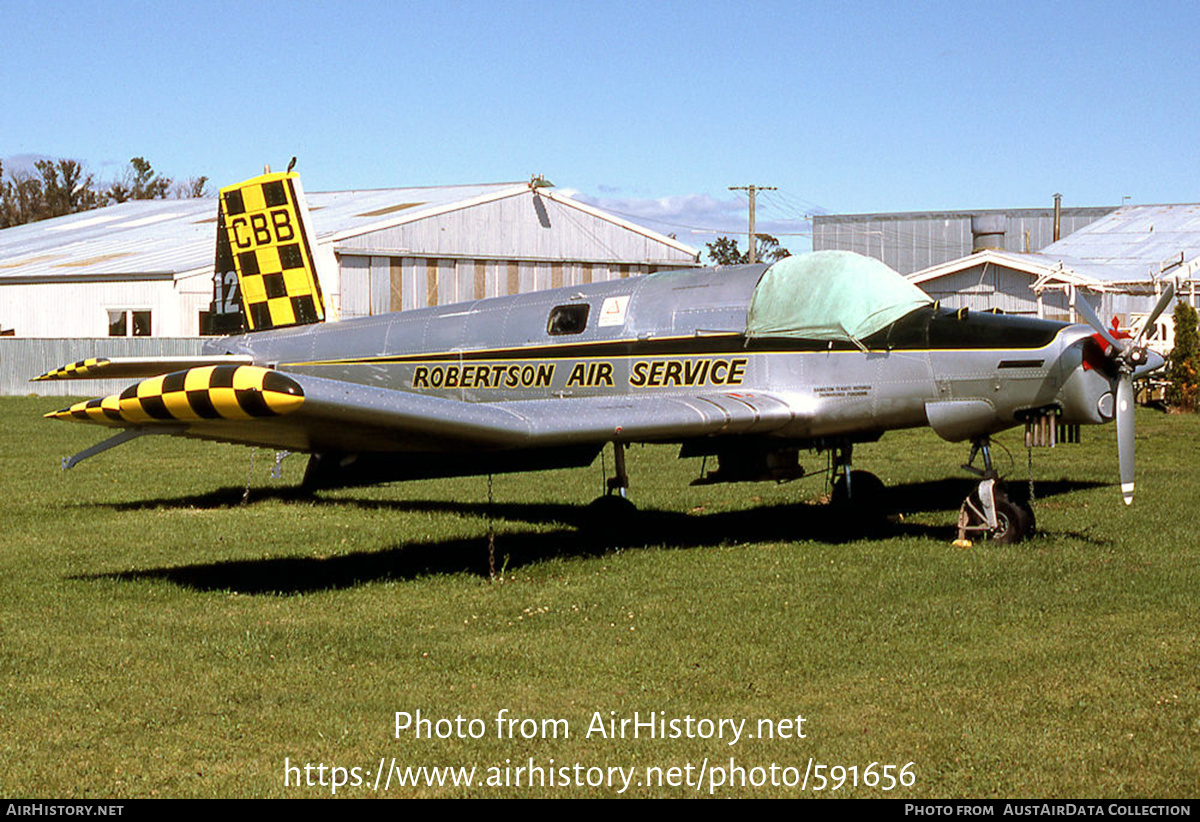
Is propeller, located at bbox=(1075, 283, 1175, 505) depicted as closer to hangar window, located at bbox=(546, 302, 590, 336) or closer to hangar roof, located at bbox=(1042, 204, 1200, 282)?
hangar window, located at bbox=(546, 302, 590, 336)

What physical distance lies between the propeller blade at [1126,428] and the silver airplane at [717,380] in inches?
0.9

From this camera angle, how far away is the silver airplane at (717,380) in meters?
10.3

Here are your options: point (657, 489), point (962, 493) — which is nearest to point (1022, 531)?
point (962, 493)

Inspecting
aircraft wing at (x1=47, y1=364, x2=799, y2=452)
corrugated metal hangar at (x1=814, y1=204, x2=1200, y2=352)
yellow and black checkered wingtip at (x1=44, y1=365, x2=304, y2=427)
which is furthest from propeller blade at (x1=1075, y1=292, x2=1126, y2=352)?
corrugated metal hangar at (x1=814, y1=204, x2=1200, y2=352)

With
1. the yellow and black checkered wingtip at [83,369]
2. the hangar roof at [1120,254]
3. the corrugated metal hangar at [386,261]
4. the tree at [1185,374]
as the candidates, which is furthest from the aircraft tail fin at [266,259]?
the corrugated metal hangar at [386,261]

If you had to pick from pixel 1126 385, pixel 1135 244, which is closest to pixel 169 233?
pixel 1135 244

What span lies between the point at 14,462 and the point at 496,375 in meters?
10.7

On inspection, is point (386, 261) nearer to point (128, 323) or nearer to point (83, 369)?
point (128, 323)

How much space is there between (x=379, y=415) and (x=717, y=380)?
12.5 ft

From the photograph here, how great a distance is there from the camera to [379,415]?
30.1 feet

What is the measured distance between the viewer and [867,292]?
11539 mm

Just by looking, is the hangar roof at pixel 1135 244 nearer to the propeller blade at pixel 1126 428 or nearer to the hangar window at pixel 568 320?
the propeller blade at pixel 1126 428

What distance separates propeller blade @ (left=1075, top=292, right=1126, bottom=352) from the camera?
11.1m

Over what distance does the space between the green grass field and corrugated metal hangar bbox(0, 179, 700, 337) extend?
2885cm
